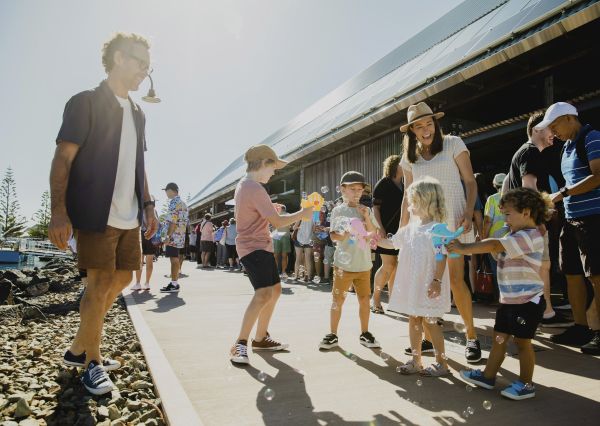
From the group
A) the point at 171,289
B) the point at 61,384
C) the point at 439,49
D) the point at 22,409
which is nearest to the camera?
the point at 22,409

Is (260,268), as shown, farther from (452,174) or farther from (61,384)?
(452,174)

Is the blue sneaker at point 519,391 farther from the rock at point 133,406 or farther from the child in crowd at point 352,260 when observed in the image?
the rock at point 133,406

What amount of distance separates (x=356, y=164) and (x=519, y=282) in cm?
904

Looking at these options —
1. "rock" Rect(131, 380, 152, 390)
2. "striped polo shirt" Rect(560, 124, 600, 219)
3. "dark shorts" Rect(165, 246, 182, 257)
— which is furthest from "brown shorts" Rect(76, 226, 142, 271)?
"dark shorts" Rect(165, 246, 182, 257)

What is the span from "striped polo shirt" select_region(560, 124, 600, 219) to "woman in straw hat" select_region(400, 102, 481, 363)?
890 millimetres

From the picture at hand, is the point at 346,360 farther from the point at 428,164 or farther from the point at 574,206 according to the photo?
the point at 574,206

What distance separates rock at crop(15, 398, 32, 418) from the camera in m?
2.08

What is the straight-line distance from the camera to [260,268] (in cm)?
329

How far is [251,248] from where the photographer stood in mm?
3334

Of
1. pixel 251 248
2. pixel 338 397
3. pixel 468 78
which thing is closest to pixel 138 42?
pixel 251 248

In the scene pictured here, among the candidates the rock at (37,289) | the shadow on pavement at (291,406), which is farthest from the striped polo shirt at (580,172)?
the rock at (37,289)

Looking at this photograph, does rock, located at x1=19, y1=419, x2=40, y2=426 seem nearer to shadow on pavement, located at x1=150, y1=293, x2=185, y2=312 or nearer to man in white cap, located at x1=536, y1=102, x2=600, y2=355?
shadow on pavement, located at x1=150, y1=293, x2=185, y2=312

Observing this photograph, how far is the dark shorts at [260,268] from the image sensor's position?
3285 mm

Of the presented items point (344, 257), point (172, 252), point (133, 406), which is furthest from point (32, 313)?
point (344, 257)
